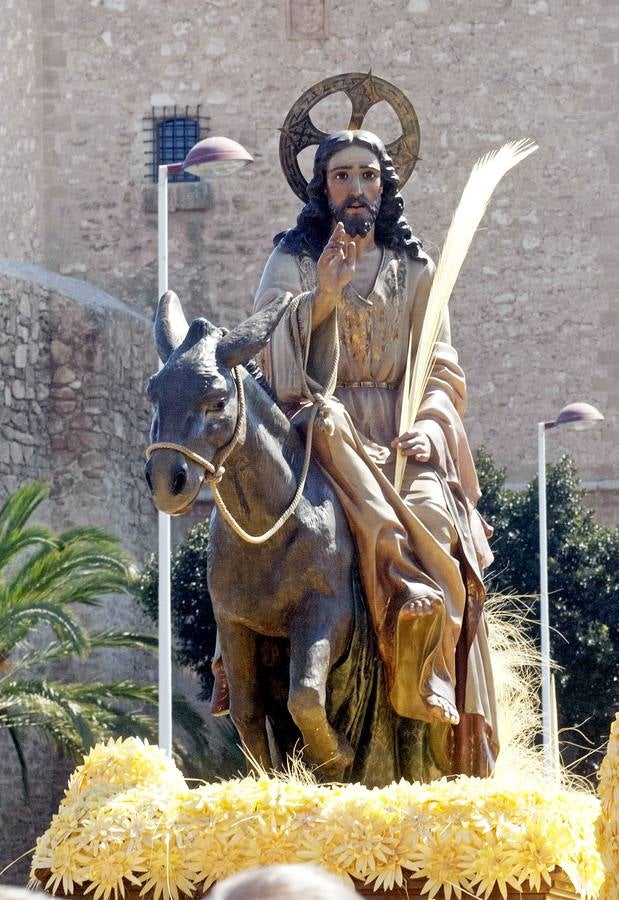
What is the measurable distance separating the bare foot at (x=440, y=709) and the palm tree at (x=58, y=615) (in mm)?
14664

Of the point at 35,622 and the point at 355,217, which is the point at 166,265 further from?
the point at 355,217

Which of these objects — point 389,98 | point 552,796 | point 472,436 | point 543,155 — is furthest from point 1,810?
point 552,796

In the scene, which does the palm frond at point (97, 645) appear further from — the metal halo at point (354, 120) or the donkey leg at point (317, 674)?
the donkey leg at point (317, 674)

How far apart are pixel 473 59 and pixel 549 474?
1005 centimetres

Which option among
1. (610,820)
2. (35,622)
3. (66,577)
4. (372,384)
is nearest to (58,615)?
(35,622)

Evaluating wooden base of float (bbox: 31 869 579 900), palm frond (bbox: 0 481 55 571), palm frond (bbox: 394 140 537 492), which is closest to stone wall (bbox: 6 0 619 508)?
palm frond (bbox: 0 481 55 571)

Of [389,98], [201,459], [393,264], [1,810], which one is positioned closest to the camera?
[201,459]

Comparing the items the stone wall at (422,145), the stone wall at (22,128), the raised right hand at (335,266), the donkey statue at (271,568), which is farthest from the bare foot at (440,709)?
the stone wall at (422,145)

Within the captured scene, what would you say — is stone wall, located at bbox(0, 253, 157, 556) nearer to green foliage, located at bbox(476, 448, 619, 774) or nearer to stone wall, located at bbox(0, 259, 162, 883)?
stone wall, located at bbox(0, 259, 162, 883)

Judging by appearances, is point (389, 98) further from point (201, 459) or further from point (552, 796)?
point (552, 796)

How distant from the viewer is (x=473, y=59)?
39125mm

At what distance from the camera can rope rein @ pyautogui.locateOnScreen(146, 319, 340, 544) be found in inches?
283

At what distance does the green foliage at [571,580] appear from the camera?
28.5m

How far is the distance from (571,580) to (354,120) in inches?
841
